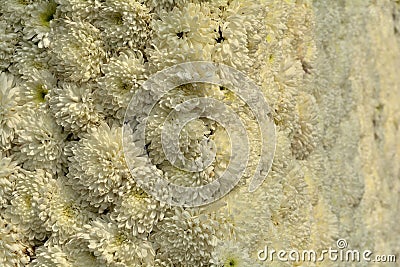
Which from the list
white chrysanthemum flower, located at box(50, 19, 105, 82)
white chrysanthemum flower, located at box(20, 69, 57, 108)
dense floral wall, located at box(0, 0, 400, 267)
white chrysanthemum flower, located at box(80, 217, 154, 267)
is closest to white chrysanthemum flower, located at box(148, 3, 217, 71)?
dense floral wall, located at box(0, 0, 400, 267)

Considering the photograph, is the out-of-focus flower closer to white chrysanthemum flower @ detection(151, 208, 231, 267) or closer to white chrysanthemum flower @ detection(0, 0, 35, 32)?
white chrysanthemum flower @ detection(151, 208, 231, 267)

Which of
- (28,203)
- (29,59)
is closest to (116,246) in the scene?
(28,203)

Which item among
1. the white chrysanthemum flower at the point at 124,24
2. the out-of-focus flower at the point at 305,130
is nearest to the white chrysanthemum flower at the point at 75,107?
the white chrysanthemum flower at the point at 124,24

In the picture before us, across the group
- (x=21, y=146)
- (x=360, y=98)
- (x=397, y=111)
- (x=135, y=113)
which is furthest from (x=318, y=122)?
(x=397, y=111)

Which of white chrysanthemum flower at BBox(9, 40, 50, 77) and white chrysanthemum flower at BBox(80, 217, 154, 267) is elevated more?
white chrysanthemum flower at BBox(9, 40, 50, 77)

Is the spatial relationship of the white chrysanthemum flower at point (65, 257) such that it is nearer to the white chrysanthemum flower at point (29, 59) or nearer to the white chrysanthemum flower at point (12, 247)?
the white chrysanthemum flower at point (12, 247)

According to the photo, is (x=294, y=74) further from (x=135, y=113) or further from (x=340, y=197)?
(x=340, y=197)
